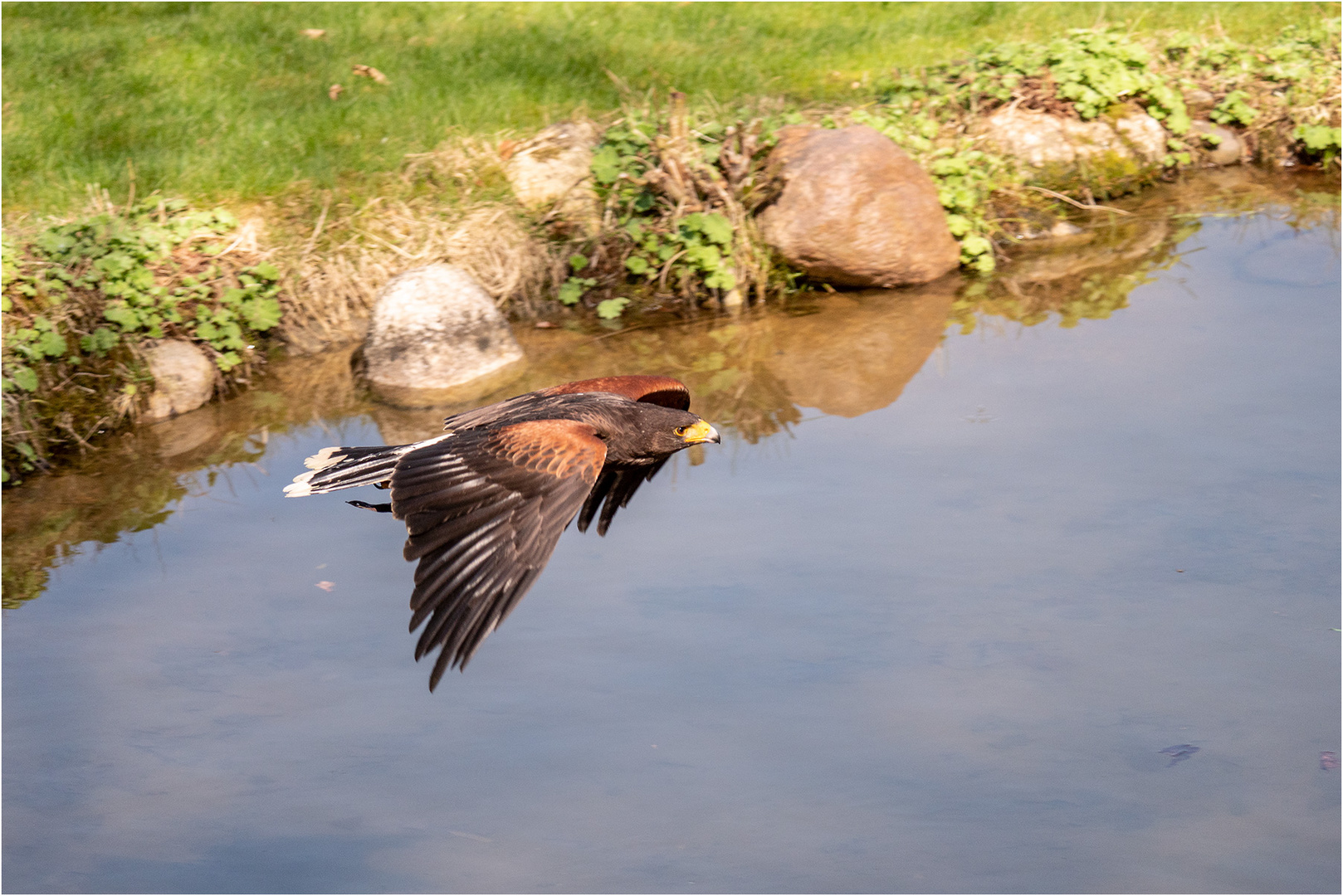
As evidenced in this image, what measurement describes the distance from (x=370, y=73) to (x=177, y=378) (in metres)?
3.37

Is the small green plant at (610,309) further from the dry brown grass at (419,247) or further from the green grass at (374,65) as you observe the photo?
the green grass at (374,65)

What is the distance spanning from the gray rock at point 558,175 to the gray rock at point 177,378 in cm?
249

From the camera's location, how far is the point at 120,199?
784 centimetres

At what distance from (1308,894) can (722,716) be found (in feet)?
6.71

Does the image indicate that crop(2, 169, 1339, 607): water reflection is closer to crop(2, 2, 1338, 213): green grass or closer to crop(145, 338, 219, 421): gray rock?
crop(145, 338, 219, 421): gray rock

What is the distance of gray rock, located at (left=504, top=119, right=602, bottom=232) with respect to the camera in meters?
8.56

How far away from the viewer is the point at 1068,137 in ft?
31.3

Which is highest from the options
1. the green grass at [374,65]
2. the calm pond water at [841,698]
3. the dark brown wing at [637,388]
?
the green grass at [374,65]

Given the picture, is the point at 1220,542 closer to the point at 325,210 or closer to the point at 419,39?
the point at 325,210

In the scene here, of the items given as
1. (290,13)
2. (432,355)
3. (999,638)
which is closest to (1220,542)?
(999,638)

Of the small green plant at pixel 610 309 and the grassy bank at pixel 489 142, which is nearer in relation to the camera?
the grassy bank at pixel 489 142

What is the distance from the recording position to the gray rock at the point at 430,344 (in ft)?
24.4

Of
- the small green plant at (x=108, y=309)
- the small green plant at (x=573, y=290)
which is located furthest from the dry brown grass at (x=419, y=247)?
the small green plant at (x=108, y=309)

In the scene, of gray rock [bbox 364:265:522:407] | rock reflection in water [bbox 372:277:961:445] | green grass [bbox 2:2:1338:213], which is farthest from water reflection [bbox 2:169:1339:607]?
green grass [bbox 2:2:1338:213]
